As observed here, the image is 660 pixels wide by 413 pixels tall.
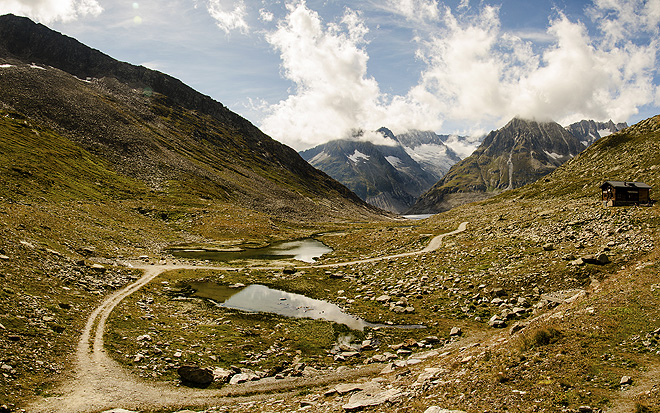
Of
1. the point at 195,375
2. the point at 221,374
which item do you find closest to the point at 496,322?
the point at 221,374

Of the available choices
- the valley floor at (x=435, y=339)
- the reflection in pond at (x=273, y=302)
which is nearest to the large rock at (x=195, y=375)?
the valley floor at (x=435, y=339)

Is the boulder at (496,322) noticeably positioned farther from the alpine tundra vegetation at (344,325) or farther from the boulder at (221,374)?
the boulder at (221,374)

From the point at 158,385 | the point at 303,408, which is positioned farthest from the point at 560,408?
the point at 158,385

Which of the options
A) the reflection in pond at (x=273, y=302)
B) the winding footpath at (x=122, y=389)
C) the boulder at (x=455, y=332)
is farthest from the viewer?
the reflection in pond at (x=273, y=302)

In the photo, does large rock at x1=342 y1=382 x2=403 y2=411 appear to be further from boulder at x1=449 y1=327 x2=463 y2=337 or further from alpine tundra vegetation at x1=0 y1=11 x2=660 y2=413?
boulder at x1=449 y1=327 x2=463 y2=337

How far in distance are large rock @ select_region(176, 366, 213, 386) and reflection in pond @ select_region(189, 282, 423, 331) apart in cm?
1431

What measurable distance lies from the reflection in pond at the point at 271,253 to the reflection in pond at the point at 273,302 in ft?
71.6

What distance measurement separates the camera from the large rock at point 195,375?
21219 millimetres

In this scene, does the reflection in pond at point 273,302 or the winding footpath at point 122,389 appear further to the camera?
the reflection in pond at point 273,302

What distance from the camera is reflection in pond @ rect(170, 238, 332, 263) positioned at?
69.2 metres

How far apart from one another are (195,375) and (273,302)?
784 inches

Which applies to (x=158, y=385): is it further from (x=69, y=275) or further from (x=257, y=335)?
(x=69, y=275)

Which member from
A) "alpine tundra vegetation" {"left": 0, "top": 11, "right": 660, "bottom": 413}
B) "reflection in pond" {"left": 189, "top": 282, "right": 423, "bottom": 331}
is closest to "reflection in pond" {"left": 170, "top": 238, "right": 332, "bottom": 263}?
"alpine tundra vegetation" {"left": 0, "top": 11, "right": 660, "bottom": 413}

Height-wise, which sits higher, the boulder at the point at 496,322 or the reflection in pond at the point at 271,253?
the reflection in pond at the point at 271,253
